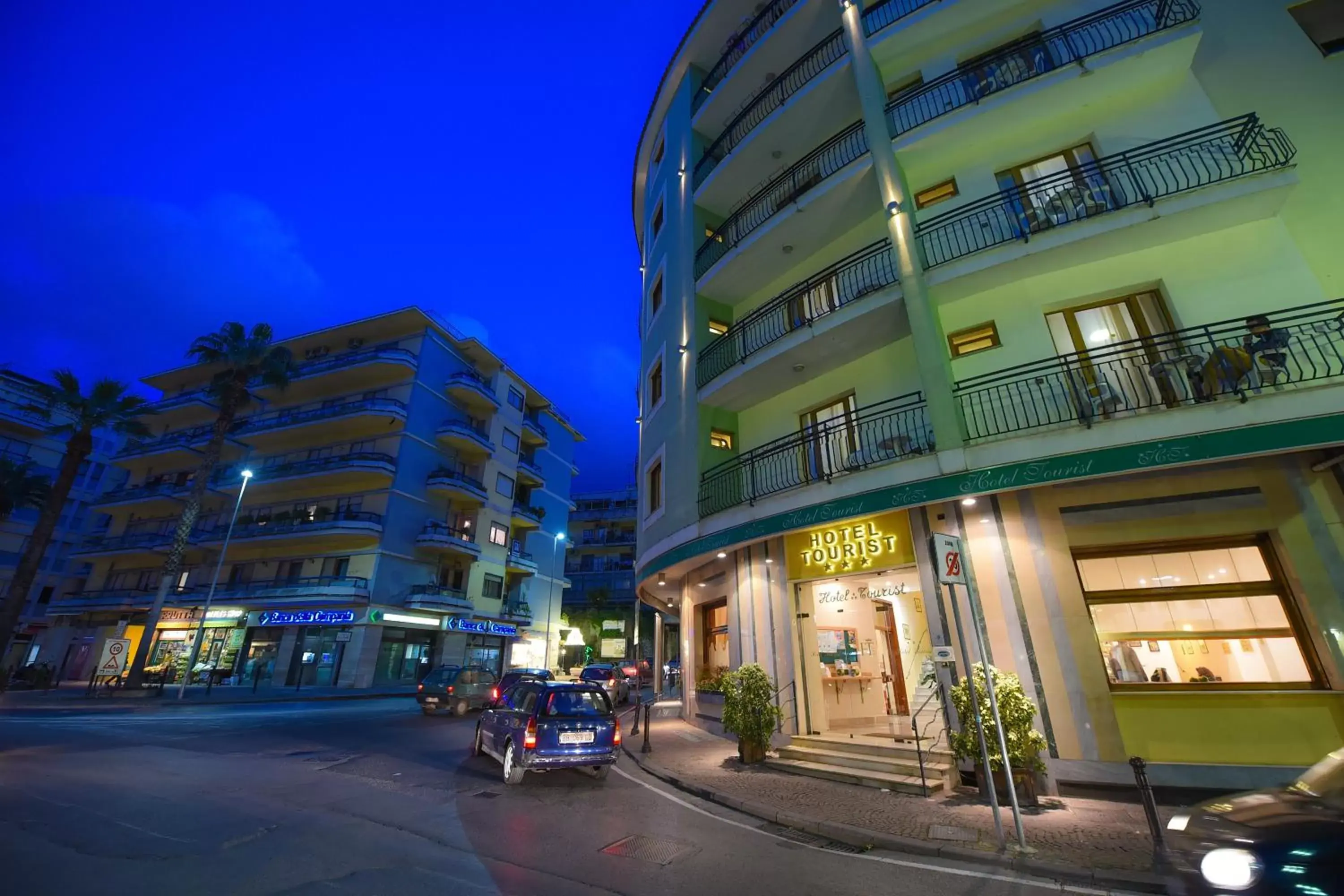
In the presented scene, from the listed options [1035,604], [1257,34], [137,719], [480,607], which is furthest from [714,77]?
[480,607]

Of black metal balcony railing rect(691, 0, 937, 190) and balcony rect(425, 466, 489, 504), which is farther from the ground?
black metal balcony railing rect(691, 0, 937, 190)

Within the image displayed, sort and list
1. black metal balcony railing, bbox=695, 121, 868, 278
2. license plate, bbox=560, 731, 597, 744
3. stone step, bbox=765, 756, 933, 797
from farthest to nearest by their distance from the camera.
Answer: black metal balcony railing, bbox=695, 121, 868, 278 → license plate, bbox=560, 731, 597, 744 → stone step, bbox=765, 756, 933, 797

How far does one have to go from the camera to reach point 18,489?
35375mm

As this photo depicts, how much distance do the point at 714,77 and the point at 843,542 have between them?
685 inches

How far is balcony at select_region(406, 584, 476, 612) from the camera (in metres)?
33.1

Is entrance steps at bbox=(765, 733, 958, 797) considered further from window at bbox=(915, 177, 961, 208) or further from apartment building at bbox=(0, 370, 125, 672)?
apartment building at bbox=(0, 370, 125, 672)

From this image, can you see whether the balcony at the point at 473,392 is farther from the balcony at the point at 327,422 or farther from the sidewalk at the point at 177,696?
the sidewalk at the point at 177,696

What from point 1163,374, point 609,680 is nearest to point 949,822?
point 1163,374

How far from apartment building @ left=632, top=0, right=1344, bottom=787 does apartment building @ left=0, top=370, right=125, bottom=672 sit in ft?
170

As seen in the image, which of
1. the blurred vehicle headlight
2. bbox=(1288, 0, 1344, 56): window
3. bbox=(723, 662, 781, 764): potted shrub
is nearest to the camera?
the blurred vehicle headlight

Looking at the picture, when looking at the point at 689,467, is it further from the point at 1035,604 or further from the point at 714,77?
the point at 714,77

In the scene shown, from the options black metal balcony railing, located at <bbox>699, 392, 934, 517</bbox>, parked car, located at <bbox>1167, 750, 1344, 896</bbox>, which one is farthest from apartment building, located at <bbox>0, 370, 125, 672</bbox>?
parked car, located at <bbox>1167, 750, 1344, 896</bbox>

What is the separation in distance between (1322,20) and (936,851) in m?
16.8

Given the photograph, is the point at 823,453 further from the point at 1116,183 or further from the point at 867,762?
the point at 1116,183
